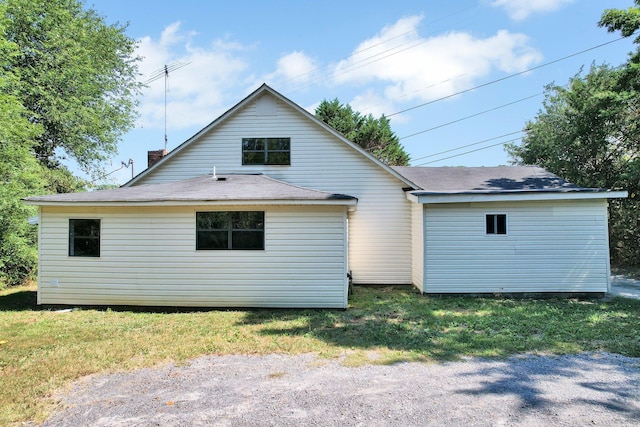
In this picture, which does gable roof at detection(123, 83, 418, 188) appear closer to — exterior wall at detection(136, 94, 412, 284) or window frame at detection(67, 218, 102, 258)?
exterior wall at detection(136, 94, 412, 284)

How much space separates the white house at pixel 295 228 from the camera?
8.30 metres

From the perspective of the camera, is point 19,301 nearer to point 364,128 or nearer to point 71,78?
point 71,78

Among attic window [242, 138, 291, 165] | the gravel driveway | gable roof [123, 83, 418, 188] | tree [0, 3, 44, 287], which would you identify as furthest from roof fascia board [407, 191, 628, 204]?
tree [0, 3, 44, 287]

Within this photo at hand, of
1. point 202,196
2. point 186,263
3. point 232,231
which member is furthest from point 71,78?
point 232,231

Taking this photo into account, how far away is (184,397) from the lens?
3.82m

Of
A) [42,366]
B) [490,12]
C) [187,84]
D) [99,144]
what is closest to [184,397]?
[42,366]

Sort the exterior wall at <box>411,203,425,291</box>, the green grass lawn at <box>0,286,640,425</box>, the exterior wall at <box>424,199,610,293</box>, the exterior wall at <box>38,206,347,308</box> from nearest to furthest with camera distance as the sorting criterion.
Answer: the green grass lawn at <box>0,286,640,425</box>, the exterior wall at <box>38,206,347,308</box>, the exterior wall at <box>424,199,610,293</box>, the exterior wall at <box>411,203,425,291</box>

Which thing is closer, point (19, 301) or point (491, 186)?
point (19, 301)

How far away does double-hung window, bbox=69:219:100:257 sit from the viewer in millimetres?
8625

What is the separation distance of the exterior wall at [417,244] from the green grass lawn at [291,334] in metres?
1.43

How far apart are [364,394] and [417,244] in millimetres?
7425

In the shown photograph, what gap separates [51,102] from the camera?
55.9 feet

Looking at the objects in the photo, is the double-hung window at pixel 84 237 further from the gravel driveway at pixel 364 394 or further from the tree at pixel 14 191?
the gravel driveway at pixel 364 394

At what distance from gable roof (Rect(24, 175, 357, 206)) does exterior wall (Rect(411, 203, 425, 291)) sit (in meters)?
3.01
